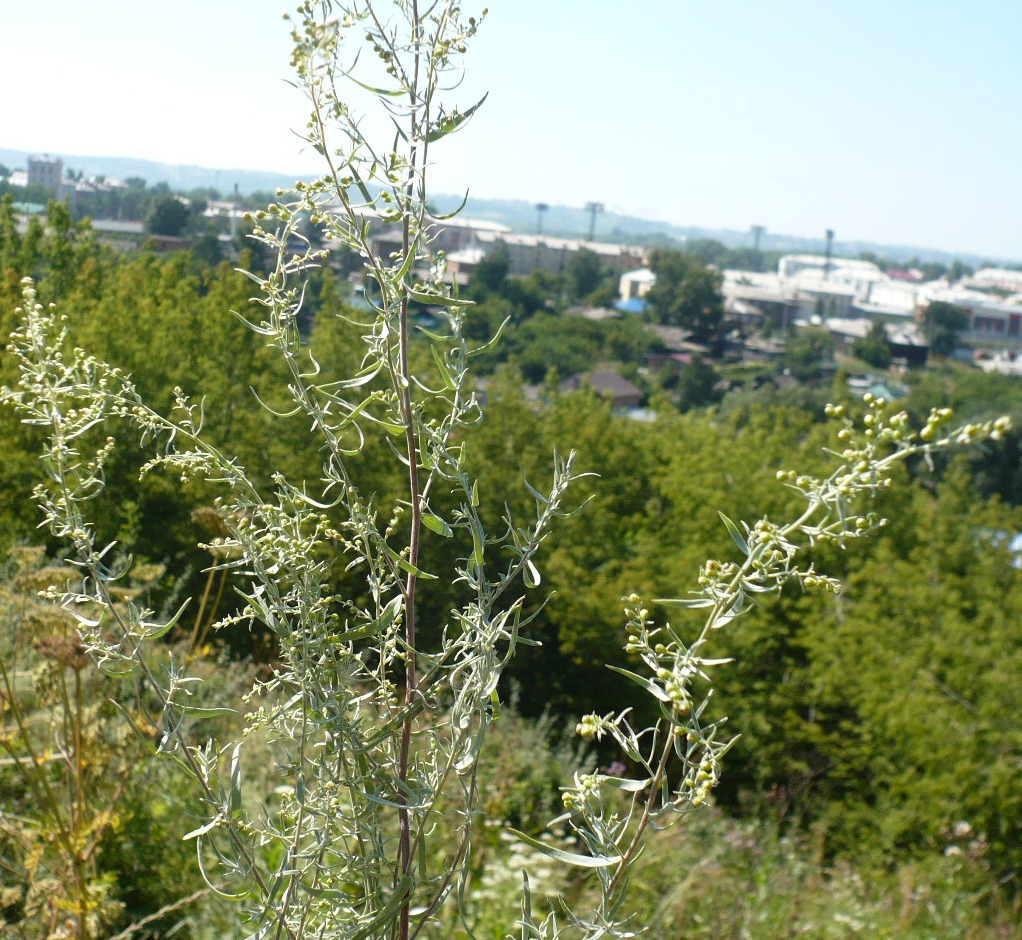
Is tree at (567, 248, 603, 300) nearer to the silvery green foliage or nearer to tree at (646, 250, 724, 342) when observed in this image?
tree at (646, 250, 724, 342)

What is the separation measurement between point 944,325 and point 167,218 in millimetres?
49259

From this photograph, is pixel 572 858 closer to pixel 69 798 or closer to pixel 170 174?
pixel 69 798

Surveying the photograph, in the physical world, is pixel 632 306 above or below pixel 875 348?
above

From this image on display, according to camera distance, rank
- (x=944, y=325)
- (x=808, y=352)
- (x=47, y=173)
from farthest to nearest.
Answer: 1. (x=944, y=325)
2. (x=808, y=352)
3. (x=47, y=173)

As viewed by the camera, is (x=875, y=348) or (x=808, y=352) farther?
(x=875, y=348)

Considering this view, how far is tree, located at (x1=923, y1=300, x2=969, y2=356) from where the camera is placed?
2248 inches

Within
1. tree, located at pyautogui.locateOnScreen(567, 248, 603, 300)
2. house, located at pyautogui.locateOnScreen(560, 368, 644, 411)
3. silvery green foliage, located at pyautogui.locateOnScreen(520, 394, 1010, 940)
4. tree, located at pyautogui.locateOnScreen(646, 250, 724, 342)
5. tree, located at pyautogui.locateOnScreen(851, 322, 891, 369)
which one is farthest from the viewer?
tree, located at pyautogui.locateOnScreen(567, 248, 603, 300)

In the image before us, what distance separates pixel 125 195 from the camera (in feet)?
70.5

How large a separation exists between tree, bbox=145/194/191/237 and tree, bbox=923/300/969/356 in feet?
154

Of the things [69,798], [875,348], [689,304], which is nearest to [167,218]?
[69,798]

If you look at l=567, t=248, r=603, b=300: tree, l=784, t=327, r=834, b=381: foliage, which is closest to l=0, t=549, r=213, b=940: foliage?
l=784, t=327, r=834, b=381: foliage

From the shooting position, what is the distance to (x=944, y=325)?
58.2 metres

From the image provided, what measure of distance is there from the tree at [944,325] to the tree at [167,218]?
46788mm

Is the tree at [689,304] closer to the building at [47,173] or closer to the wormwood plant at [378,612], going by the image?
the building at [47,173]
